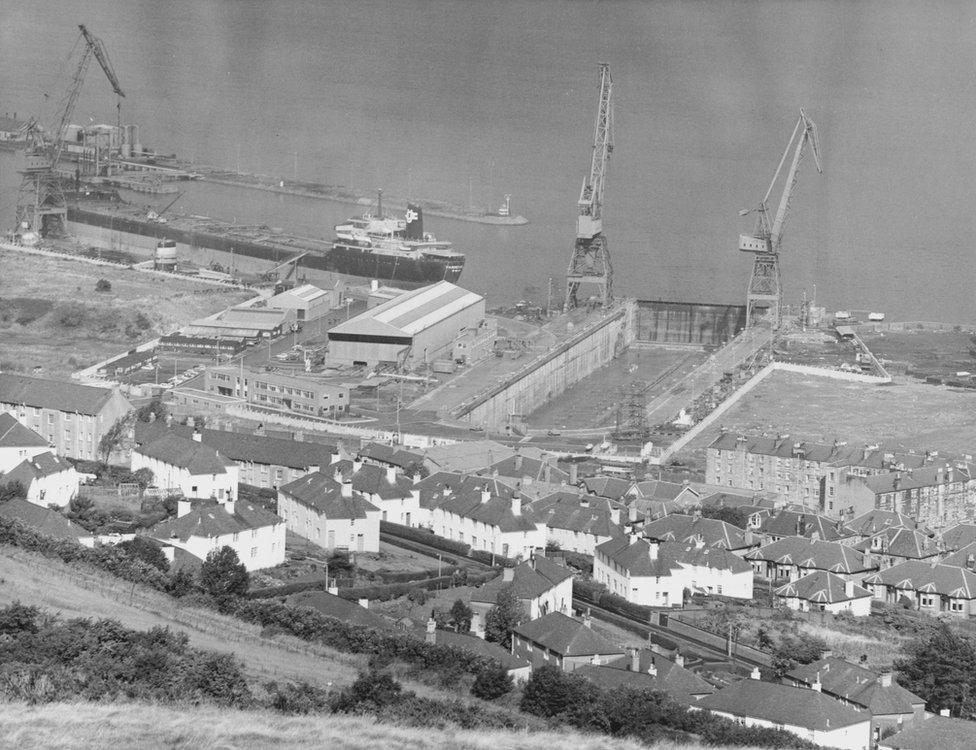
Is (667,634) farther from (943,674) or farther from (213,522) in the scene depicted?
(213,522)

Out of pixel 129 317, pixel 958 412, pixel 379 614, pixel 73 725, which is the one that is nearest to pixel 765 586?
pixel 379 614

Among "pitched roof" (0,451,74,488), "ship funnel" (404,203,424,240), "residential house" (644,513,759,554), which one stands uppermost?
"ship funnel" (404,203,424,240)

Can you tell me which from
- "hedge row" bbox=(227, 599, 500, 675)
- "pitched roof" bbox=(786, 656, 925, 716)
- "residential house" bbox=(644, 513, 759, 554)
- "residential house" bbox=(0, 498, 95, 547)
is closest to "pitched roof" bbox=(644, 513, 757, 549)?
"residential house" bbox=(644, 513, 759, 554)

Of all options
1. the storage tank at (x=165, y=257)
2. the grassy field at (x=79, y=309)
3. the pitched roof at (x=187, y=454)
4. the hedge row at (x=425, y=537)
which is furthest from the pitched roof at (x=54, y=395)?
the storage tank at (x=165, y=257)

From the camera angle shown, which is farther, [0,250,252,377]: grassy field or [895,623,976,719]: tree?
[0,250,252,377]: grassy field

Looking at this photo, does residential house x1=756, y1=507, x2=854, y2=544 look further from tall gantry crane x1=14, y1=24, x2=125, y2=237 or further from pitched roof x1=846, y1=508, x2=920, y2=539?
tall gantry crane x1=14, y1=24, x2=125, y2=237

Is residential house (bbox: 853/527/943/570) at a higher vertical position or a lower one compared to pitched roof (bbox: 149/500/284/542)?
lower

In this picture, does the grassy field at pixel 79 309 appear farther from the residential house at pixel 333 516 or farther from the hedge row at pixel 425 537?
the hedge row at pixel 425 537

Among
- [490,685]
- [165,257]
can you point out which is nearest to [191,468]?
[490,685]
